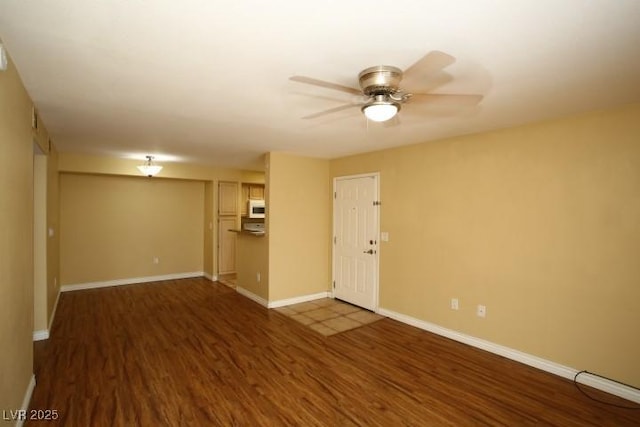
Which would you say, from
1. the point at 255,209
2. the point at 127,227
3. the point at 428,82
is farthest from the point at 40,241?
the point at 428,82

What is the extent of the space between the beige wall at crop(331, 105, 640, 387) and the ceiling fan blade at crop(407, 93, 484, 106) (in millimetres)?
1582

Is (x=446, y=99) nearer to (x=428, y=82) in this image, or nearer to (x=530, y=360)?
(x=428, y=82)

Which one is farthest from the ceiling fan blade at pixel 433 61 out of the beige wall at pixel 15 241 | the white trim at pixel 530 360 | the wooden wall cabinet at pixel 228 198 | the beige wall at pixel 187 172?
the wooden wall cabinet at pixel 228 198

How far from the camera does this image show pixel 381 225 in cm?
455

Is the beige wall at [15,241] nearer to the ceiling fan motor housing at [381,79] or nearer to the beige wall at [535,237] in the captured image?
the ceiling fan motor housing at [381,79]

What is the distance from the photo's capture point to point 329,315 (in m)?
4.47

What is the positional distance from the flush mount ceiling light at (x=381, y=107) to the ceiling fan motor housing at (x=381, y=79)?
0.04m

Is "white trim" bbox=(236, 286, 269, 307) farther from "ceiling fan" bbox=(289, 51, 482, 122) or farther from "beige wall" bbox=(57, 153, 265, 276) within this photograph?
"ceiling fan" bbox=(289, 51, 482, 122)

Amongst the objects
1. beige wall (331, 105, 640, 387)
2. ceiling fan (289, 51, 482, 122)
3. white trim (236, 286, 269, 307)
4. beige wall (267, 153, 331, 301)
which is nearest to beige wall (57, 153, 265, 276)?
white trim (236, 286, 269, 307)

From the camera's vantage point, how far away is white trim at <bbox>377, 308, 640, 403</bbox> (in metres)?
2.58

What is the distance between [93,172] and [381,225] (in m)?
4.75

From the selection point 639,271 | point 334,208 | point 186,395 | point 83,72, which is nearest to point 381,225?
point 334,208

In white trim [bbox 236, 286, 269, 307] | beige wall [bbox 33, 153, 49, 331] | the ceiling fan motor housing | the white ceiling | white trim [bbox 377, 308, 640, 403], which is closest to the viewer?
the white ceiling

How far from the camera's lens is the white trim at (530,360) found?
258cm
